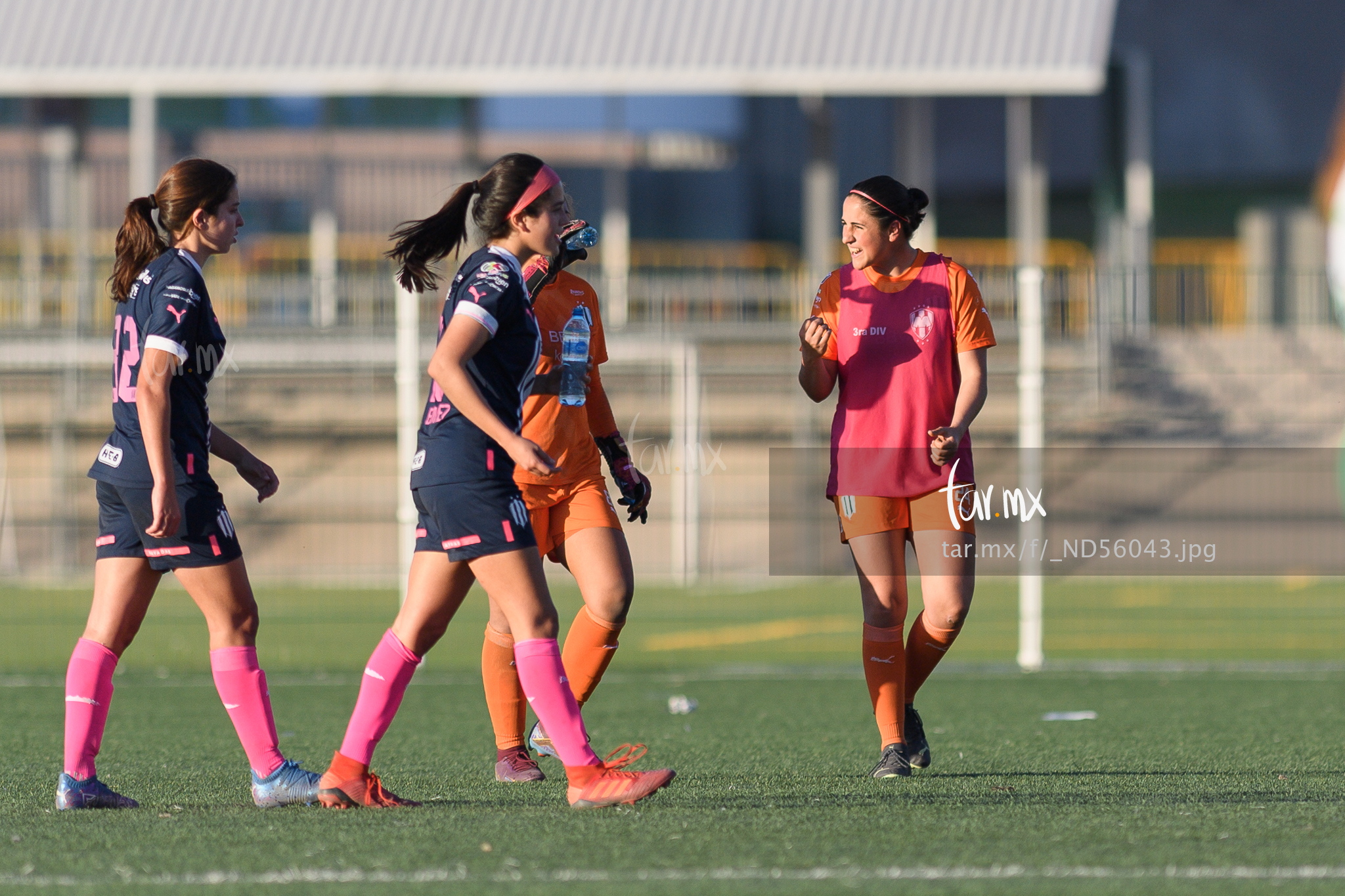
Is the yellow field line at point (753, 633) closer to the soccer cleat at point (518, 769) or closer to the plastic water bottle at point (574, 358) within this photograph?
the soccer cleat at point (518, 769)

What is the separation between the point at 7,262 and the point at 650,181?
28.5ft

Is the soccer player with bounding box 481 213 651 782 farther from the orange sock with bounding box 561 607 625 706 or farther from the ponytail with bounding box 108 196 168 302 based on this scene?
the ponytail with bounding box 108 196 168 302

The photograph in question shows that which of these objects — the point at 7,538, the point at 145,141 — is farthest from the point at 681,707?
the point at 145,141

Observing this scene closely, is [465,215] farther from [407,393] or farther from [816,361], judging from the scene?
[407,393]

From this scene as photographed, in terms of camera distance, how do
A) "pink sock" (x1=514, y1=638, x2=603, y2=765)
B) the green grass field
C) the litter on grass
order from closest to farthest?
1. the green grass field
2. "pink sock" (x1=514, y1=638, x2=603, y2=765)
3. the litter on grass

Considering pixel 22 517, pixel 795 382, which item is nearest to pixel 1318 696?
pixel 795 382

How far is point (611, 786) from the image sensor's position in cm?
484

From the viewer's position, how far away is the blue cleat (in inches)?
200

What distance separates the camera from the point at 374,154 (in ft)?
81.2

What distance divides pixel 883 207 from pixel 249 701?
8.27ft

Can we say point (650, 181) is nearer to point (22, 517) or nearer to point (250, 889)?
point (22, 517)

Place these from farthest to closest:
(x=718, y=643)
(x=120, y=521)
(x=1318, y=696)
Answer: (x=718, y=643) → (x=1318, y=696) → (x=120, y=521)

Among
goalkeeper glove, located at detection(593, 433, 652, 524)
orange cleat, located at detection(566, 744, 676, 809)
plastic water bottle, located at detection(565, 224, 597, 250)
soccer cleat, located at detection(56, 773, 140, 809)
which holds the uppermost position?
plastic water bottle, located at detection(565, 224, 597, 250)

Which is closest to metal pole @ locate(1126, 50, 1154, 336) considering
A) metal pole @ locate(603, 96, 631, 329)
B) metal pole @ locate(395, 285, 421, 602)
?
metal pole @ locate(603, 96, 631, 329)
